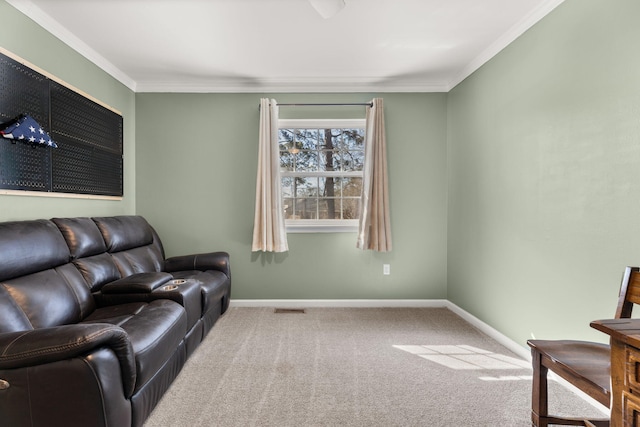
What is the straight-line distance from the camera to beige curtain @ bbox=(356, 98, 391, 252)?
367 centimetres

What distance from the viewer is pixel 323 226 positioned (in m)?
3.84

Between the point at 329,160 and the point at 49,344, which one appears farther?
the point at 329,160

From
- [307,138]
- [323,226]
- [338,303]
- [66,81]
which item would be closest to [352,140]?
[307,138]

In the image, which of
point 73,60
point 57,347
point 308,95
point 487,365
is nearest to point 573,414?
point 487,365

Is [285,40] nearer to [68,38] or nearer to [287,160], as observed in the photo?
[287,160]

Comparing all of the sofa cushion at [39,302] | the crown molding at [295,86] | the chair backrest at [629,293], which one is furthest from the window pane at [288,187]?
the chair backrest at [629,293]

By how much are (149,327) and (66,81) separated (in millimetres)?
2214

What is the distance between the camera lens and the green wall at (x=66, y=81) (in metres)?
2.23

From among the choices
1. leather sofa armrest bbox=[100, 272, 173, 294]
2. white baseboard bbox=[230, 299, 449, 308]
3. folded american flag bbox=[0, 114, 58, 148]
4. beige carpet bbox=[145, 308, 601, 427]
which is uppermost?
folded american flag bbox=[0, 114, 58, 148]

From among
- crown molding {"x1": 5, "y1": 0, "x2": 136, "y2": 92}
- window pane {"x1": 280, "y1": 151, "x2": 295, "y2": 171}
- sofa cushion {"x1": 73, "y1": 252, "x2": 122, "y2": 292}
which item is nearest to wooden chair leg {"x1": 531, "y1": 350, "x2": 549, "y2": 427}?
sofa cushion {"x1": 73, "y1": 252, "x2": 122, "y2": 292}

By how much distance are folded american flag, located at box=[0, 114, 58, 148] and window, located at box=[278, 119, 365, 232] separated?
2.16 m

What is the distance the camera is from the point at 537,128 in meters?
2.37

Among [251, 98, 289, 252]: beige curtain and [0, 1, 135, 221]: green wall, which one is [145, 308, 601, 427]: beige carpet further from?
[0, 1, 135, 221]: green wall

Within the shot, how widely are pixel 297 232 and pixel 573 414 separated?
2743 mm
